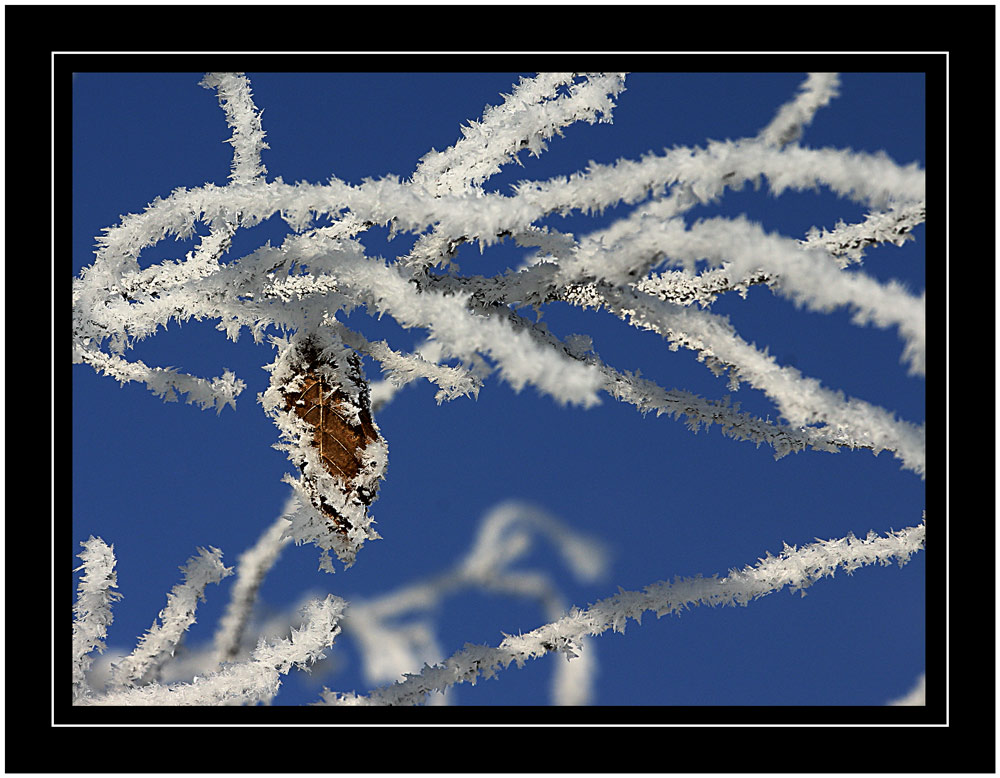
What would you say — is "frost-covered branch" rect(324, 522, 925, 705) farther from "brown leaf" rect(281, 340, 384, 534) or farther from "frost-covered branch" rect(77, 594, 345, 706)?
"brown leaf" rect(281, 340, 384, 534)

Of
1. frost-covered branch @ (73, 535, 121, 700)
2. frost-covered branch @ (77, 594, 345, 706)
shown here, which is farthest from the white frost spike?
frost-covered branch @ (73, 535, 121, 700)

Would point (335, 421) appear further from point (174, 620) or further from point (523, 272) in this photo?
point (174, 620)

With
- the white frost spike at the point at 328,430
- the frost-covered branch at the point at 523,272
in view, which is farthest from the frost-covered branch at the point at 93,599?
the white frost spike at the point at 328,430

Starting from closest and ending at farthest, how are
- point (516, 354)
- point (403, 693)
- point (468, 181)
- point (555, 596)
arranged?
1. point (516, 354)
2. point (468, 181)
3. point (403, 693)
4. point (555, 596)

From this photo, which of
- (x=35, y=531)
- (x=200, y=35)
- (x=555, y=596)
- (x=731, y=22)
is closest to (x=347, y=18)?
(x=200, y=35)

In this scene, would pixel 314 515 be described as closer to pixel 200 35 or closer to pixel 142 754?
pixel 142 754

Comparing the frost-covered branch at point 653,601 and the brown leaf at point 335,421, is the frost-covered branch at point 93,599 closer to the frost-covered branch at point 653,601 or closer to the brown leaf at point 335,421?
the frost-covered branch at point 653,601

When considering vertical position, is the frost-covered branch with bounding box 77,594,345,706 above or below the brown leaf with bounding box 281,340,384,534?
below
